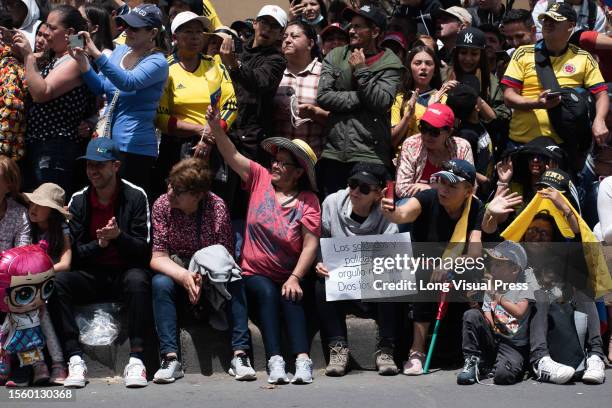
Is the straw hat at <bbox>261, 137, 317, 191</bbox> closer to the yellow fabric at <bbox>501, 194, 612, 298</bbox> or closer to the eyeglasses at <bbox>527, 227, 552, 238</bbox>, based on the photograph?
the yellow fabric at <bbox>501, 194, 612, 298</bbox>

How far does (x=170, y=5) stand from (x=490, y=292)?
461 cm

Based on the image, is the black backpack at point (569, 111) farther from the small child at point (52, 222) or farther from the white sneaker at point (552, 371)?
the small child at point (52, 222)

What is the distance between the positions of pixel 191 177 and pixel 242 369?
138 centimetres

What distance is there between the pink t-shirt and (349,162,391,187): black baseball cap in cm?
38

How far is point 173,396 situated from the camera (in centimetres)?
777

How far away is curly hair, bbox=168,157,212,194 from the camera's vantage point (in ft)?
27.4

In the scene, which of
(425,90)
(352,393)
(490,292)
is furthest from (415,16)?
(352,393)

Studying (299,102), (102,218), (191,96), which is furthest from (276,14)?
(102,218)

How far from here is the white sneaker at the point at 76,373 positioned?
793cm

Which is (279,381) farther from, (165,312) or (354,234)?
(354,234)

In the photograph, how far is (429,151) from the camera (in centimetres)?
908

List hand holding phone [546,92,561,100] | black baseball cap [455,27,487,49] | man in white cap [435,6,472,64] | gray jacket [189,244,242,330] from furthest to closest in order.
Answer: man in white cap [435,6,472,64] → black baseball cap [455,27,487,49] → hand holding phone [546,92,561,100] → gray jacket [189,244,242,330]

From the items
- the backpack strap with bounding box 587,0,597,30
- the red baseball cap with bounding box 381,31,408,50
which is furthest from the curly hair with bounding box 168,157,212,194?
the backpack strap with bounding box 587,0,597,30

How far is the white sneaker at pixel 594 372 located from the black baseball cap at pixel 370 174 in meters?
1.90
